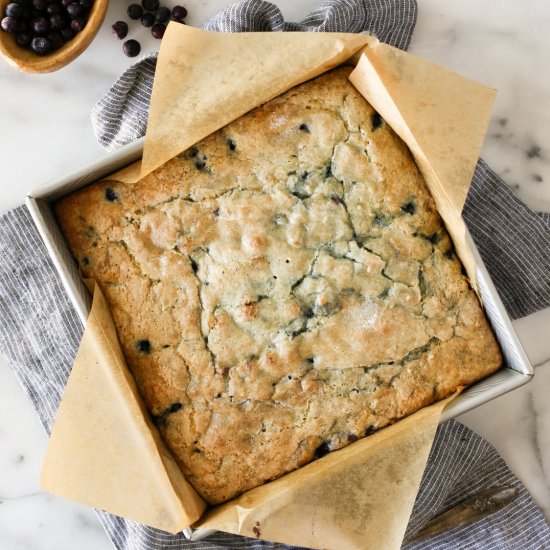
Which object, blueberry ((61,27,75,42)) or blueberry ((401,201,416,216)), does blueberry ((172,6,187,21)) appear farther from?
blueberry ((401,201,416,216))

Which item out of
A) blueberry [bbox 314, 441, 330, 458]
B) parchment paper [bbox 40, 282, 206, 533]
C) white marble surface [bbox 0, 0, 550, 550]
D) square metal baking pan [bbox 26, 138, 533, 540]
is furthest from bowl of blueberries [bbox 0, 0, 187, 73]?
blueberry [bbox 314, 441, 330, 458]

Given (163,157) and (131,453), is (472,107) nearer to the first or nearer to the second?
(163,157)

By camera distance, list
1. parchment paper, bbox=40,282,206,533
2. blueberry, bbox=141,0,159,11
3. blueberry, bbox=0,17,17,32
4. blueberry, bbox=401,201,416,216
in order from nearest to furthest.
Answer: parchment paper, bbox=40,282,206,533, blueberry, bbox=401,201,416,216, blueberry, bbox=0,17,17,32, blueberry, bbox=141,0,159,11

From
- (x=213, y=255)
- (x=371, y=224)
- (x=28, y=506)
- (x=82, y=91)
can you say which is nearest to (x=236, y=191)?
(x=213, y=255)

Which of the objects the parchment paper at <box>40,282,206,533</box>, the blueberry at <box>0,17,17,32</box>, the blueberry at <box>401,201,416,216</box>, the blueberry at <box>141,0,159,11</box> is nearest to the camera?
the parchment paper at <box>40,282,206,533</box>

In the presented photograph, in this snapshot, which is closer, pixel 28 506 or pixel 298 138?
pixel 298 138

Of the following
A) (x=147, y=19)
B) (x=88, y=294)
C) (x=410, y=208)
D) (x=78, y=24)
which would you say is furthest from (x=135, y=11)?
(x=410, y=208)
